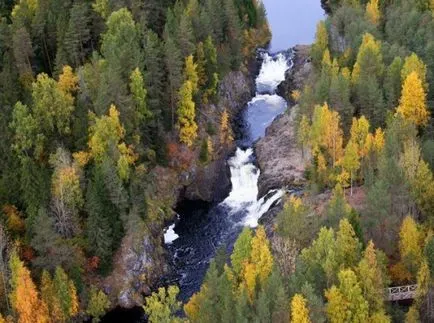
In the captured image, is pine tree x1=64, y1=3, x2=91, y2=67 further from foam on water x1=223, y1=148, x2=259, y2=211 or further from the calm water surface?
the calm water surface

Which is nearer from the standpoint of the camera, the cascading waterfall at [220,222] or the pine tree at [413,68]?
the cascading waterfall at [220,222]

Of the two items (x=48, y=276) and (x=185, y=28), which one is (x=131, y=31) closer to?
(x=185, y=28)

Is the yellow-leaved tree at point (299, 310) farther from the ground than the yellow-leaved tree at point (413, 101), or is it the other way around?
the yellow-leaved tree at point (413, 101)

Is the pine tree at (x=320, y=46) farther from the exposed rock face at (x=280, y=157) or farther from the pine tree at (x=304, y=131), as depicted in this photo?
the pine tree at (x=304, y=131)

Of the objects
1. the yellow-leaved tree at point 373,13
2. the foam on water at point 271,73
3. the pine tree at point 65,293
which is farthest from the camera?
the foam on water at point 271,73

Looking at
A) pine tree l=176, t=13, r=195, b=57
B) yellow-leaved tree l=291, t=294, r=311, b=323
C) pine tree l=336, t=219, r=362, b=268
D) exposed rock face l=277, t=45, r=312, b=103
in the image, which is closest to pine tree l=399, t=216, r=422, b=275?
pine tree l=336, t=219, r=362, b=268

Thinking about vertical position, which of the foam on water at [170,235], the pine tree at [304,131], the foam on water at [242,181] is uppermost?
the pine tree at [304,131]

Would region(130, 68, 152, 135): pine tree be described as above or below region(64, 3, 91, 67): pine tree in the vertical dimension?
below

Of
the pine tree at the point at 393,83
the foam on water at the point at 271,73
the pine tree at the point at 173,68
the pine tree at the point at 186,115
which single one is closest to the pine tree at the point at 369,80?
the pine tree at the point at 393,83
